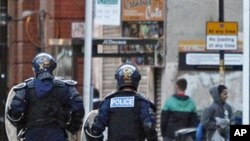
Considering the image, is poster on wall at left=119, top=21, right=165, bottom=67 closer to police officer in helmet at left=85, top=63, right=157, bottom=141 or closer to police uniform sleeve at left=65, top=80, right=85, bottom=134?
police uniform sleeve at left=65, top=80, right=85, bottom=134

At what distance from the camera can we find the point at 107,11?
20.5 metres

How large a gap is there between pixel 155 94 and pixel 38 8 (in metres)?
3.85

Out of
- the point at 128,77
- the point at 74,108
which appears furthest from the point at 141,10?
the point at 128,77

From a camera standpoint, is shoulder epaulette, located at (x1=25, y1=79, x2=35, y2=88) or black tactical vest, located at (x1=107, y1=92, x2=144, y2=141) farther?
shoulder epaulette, located at (x1=25, y1=79, x2=35, y2=88)

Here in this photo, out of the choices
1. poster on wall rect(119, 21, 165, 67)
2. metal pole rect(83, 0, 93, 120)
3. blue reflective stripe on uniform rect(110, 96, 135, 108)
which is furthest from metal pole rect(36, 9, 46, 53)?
blue reflective stripe on uniform rect(110, 96, 135, 108)

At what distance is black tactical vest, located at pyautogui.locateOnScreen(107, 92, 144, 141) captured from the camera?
12.9 metres

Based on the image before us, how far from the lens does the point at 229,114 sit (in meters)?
19.6

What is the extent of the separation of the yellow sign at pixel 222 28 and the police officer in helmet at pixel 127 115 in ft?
25.8

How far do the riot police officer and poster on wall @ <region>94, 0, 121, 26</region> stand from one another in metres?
6.57

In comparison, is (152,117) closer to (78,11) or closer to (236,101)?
(236,101)

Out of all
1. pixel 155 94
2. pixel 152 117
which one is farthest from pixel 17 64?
pixel 152 117

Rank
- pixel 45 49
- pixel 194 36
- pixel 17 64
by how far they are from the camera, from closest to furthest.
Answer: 1. pixel 194 36
2. pixel 45 49
3. pixel 17 64

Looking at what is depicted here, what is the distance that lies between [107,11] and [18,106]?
7.15m

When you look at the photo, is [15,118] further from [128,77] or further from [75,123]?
[128,77]
